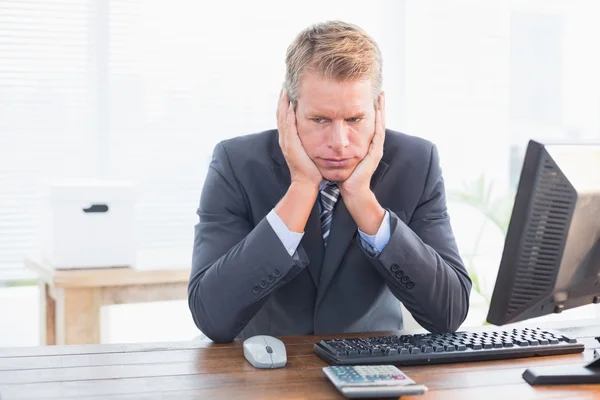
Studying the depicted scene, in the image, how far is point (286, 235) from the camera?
1.74 meters

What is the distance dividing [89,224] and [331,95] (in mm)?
1351

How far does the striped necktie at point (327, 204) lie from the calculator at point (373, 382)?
0.65 metres

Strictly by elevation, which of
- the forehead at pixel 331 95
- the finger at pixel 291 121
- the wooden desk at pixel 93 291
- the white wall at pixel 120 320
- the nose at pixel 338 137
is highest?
the forehead at pixel 331 95

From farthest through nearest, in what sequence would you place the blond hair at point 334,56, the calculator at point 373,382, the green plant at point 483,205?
the green plant at point 483,205, the blond hair at point 334,56, the calculator at point 373,382

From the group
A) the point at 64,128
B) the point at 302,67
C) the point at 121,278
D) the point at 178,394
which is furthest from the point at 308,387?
the point at 64,128

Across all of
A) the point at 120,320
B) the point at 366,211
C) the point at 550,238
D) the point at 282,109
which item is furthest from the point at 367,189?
the point at 120,320

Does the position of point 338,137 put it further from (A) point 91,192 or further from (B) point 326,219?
(A) point 91,192

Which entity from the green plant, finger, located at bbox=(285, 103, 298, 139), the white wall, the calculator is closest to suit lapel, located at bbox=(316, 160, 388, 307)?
finger, located at bbox=(285, 103, 298, 139)

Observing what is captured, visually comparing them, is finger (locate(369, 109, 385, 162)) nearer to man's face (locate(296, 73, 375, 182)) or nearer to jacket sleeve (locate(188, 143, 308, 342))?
man's face (locate(296, 73, 375, 182))

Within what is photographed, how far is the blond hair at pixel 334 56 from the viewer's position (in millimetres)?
1792

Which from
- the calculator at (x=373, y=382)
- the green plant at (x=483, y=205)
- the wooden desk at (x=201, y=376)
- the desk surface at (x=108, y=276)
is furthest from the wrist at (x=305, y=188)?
the green plant at (x=483, y=205)

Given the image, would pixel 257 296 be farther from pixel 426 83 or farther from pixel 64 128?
pixel 426 83

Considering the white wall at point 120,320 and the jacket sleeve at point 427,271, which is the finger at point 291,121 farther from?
the white wall at point 120,320

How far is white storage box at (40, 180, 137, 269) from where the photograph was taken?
2.76m
